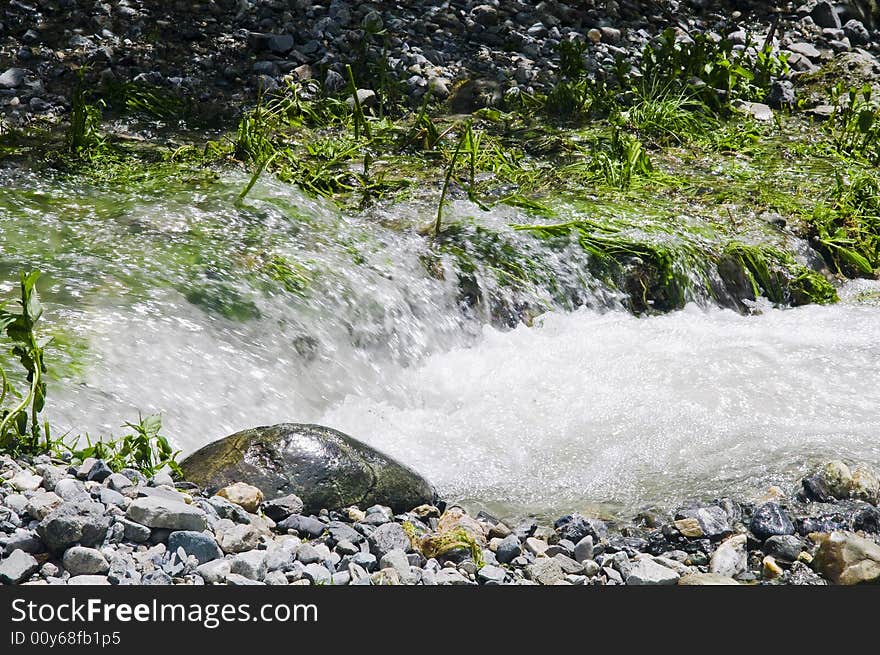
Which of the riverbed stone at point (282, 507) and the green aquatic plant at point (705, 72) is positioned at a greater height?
the green aquatic plant at point (705, 72)

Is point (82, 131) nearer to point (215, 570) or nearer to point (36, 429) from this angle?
point (36, 429)

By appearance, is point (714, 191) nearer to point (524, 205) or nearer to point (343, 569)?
point (524, 205)

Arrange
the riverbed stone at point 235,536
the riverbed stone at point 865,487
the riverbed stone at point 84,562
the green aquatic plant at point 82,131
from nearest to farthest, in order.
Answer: the riverbed stone at point 84,562, the riverbed stone at point 235,536, the riverbed stone at point 865,487, the green aquatic plant at point 82,131

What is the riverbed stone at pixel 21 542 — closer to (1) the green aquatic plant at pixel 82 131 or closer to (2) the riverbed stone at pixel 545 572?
(2) the riverbed stone at pixel 545 572

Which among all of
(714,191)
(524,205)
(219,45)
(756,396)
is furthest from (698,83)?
(756,396)

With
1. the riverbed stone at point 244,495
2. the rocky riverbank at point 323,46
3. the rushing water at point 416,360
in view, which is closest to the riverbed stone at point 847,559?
the rushing water at point 416,360

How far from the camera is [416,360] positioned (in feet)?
17.6

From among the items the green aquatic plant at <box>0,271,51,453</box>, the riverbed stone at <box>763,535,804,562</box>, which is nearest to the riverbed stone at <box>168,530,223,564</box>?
the green aquatic plant at <box>0,271,51,453</box>

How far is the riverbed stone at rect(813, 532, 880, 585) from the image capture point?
3.12m

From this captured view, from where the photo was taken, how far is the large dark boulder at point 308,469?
349 centimetres

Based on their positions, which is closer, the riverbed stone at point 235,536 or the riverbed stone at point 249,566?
the riverbed stone at point 249,566

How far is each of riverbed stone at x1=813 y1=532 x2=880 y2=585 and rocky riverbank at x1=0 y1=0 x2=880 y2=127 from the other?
613cm

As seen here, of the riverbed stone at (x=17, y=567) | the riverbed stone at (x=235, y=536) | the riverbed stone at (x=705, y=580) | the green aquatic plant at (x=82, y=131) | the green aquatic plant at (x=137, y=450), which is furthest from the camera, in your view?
the green aquatic plant at (x=82, y=131)

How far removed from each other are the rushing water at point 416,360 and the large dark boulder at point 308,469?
401 mm
